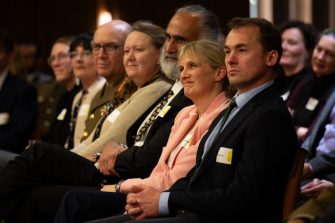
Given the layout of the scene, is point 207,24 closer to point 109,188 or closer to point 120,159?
point 120,159

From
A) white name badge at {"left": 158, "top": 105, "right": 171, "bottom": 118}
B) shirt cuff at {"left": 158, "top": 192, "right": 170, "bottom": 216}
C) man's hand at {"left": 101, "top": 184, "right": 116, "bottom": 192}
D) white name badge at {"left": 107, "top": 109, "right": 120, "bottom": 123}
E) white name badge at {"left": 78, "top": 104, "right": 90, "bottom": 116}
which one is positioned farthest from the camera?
white name badge at {"left": 78, "top": 104, "right": 90, "bottom": 116}

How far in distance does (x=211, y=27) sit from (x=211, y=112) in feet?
2.81

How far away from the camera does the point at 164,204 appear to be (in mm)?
3146

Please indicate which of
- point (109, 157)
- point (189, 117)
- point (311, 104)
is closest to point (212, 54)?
point (189, 117)

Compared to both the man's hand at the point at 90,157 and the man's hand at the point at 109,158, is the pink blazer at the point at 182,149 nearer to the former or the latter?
the man's hand at the point at 109,158

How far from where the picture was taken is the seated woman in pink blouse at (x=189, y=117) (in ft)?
11.5

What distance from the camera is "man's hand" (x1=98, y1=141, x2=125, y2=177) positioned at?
4.10 m

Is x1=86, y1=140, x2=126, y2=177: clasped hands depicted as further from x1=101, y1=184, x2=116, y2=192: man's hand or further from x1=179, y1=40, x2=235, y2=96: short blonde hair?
x1=179, y1=40, x2=235, y2=96: short blonde hair

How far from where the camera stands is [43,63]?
8.12m

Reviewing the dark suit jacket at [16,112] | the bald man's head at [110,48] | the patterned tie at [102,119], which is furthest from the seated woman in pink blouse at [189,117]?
the dark suit jacket at [16,112]

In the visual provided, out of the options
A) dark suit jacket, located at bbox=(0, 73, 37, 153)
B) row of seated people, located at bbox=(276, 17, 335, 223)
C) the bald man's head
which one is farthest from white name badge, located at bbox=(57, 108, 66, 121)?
row of seated people, located at bbox=(276, 17, 335, 223)

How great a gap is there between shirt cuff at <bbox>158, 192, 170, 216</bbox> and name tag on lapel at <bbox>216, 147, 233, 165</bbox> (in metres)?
0.27

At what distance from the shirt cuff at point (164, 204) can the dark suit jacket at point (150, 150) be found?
74 cm

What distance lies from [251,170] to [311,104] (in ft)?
6.86
